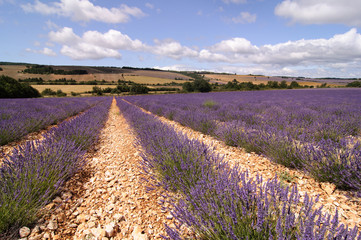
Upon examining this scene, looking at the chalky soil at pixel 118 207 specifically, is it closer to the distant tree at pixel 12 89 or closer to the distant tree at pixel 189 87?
the distant tree at pixel 12 89

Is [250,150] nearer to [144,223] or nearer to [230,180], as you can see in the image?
[230,180]

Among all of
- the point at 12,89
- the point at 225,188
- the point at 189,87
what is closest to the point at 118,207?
the point at 225,188

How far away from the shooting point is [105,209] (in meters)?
1.72

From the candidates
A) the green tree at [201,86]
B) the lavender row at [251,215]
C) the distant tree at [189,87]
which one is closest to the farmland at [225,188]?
the lavender row at [251,215]

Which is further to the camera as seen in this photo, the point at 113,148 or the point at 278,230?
the point at 113,148

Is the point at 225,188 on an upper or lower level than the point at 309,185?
upper

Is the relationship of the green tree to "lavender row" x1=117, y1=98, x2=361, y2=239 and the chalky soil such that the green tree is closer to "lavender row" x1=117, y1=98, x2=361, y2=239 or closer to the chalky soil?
the chalky soil

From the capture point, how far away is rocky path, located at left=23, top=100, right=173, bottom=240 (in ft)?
4.66

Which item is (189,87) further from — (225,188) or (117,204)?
(225,188)

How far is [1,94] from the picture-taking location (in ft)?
78.0

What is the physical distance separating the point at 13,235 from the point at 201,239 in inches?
59.8

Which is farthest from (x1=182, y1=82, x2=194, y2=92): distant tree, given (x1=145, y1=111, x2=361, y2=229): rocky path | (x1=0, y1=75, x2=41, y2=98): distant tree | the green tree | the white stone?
the white stone

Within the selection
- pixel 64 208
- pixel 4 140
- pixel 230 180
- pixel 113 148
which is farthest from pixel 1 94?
pixel 230 180

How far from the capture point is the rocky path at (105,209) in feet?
4.66
